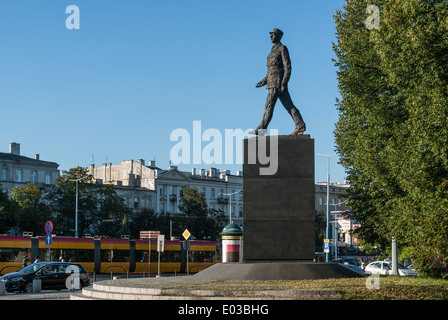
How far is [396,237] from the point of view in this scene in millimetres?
30484

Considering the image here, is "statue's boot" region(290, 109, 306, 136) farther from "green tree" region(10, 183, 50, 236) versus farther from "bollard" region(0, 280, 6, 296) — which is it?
"green tree" region(10, 183, 50, 236)

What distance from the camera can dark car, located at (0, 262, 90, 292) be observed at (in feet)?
97.0

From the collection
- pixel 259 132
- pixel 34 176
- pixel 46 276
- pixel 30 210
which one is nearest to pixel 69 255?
pixel 46 276

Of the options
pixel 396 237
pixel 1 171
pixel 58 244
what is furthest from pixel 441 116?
pixel 1 171

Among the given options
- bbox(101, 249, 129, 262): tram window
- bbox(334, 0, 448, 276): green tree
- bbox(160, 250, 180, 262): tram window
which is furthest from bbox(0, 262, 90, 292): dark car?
bbox(160, 250, 180, 262): tram window

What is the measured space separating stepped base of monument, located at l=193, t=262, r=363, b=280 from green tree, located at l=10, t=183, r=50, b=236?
5281 centimetres

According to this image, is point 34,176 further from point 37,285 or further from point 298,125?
point 298,125

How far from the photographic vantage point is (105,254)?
48.4m

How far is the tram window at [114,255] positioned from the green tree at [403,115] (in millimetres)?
21095

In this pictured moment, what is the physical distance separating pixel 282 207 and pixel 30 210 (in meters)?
56.4

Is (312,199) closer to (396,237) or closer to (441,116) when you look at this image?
(441,116)

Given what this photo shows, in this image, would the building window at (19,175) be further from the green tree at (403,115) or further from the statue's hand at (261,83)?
the statue's hand at (261,83)
